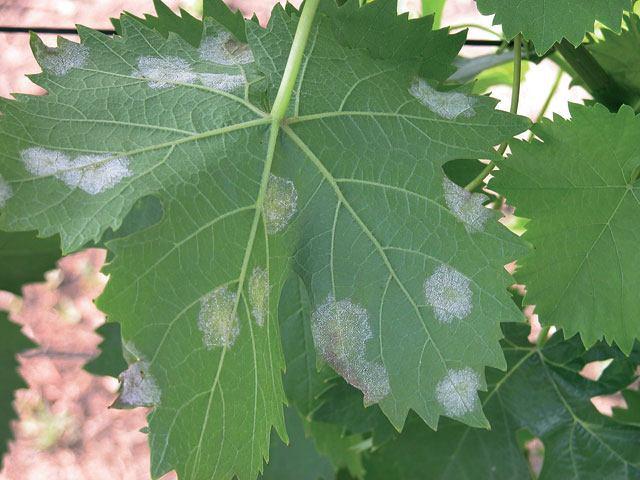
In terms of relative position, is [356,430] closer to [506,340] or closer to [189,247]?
[506,340]

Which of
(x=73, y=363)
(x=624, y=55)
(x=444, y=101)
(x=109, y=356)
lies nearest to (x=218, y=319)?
(x=444, y=101)

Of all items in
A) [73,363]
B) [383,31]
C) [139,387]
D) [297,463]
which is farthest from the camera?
[73,363]

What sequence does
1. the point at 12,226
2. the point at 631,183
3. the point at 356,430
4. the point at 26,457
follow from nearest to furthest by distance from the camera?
the point at 12,226
the point at 631,183
the point at 356,430
the point at 26,457

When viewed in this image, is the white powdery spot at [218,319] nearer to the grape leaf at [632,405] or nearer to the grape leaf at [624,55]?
the grape leaf at [624,55]

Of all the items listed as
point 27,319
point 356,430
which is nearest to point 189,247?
point 356,430

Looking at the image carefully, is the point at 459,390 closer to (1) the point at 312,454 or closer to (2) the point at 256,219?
(2) the point at 256,219

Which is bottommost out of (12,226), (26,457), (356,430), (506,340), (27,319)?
(26,457)
